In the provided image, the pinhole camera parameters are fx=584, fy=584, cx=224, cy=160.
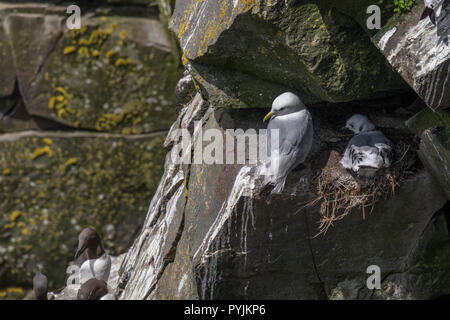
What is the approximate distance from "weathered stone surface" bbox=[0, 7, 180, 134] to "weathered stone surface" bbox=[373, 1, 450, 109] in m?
4.32

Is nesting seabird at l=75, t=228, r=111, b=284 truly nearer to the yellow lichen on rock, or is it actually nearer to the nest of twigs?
the yellow lichen on rock

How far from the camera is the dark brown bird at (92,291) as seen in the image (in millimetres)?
5465

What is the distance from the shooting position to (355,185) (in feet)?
13.1

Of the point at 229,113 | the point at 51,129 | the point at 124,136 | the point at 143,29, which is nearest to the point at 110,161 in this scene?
the point at 124,136

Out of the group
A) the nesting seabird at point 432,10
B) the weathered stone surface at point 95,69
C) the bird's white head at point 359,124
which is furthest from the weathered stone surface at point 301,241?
the weathered stone surface at point 95,69

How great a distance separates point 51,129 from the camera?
24.1 feet

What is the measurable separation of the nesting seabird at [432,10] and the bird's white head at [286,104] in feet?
3.25

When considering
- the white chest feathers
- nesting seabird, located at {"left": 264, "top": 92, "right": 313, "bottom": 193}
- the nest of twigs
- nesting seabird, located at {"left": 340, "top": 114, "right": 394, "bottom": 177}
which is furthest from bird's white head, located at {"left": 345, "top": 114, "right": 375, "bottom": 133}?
the white chest feathers

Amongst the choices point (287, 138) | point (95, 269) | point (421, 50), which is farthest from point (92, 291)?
point (421, 50)

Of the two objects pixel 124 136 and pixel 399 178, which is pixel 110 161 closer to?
pixel 124 136

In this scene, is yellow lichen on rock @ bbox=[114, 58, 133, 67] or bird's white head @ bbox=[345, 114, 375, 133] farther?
yellow lichen on rock @ bbox=[114, 58, 133, 67]

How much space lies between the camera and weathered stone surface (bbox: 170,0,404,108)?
3.61m

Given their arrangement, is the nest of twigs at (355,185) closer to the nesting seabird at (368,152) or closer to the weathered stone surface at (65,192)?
the nesting seabird at (368,152)

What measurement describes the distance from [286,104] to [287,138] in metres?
0.23
